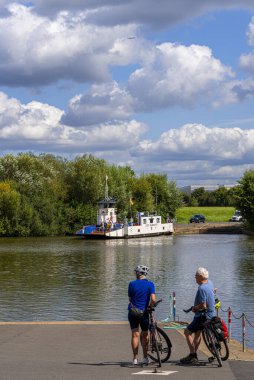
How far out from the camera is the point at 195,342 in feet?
43.9

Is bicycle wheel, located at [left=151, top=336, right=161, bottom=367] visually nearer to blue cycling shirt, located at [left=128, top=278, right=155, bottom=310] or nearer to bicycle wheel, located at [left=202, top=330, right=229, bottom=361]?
blue cycling shirt, located at [left=128, top=278, right=155, bottom=310]

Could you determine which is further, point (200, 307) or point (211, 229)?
point (211, 229)

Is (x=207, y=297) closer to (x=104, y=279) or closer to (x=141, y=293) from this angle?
(x=141, y=293)

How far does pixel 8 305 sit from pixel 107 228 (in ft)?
211

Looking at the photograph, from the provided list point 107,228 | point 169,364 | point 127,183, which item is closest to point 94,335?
point 169,364

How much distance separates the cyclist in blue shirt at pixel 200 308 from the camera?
13.1 m

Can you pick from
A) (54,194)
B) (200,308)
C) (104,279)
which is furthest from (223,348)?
(54,194)

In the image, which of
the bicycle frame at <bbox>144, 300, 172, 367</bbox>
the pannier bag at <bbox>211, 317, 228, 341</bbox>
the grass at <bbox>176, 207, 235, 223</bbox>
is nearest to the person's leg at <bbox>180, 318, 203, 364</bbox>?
the pannier bag at <bbox>211, 317, 228, 341</bbox>

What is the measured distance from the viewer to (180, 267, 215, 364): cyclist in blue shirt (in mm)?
13141

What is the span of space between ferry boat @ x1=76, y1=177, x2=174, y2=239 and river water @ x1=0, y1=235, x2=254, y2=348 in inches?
709

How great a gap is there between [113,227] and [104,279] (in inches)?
2078

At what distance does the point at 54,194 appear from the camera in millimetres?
101250

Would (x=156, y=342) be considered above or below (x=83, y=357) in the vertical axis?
above

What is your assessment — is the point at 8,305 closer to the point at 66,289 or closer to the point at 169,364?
the point at 66,289
